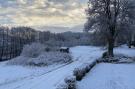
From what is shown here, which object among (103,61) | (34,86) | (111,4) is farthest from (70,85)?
(111,4)

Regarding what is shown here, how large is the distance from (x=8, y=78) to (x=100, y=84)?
9003mm

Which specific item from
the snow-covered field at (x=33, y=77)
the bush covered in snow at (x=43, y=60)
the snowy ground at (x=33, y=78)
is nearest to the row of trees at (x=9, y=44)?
the bush covered in snow at (x=43, y=60)

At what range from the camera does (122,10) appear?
53000 millimetres

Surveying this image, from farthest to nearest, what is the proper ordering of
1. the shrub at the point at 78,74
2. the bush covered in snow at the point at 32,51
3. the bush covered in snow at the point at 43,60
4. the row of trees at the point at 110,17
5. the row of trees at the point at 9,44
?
1. the row of trees at the point at 9,44
2. the row of trees at the point at 110,17
3. the bush covered in snow at the point at 32,51
4. the bush covered in snow at the point at 43,60
5. the shrub at the point at 78,74

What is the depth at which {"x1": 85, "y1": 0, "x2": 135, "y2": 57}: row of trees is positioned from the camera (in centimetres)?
5222

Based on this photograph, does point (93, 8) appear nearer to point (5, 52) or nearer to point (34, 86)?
point (5, 52)

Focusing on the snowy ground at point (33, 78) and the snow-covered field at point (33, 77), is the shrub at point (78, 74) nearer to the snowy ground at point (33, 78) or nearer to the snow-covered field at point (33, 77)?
the snow-covered field at point (33, 77)

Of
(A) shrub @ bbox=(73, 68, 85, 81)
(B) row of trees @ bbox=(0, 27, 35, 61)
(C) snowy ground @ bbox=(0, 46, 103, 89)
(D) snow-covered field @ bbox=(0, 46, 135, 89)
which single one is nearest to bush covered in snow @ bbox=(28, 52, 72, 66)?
(D) snow-covered field @ bbox=(0, 46, 135, 89)

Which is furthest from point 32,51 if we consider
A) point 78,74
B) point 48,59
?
point 78,74

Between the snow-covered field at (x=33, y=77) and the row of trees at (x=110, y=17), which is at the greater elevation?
the row of trees at (x=110, y=17)

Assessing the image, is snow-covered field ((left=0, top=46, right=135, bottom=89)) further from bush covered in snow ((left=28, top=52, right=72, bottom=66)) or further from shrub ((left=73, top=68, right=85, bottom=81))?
bush covered in snow ((left=28, top=52, right=72, bottom=66))

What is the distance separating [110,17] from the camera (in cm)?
5319

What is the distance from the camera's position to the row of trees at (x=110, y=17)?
52.2m

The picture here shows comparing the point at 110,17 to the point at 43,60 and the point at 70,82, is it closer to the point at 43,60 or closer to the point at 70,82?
the point at 43,60
